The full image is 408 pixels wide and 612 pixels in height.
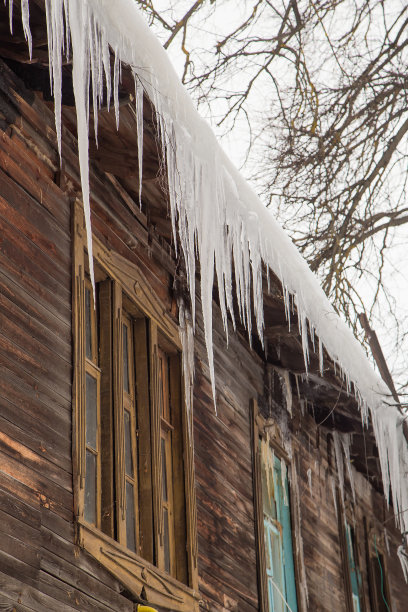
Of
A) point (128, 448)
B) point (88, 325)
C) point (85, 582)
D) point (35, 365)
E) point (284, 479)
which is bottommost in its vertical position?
point (85, 582)

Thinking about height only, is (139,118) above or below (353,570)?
above

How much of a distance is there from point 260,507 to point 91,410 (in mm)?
2565

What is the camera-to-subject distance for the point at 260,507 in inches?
273

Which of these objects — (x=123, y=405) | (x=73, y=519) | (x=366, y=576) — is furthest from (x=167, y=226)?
(x=366, y=576)

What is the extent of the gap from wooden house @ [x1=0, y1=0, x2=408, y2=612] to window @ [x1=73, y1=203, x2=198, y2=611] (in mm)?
12

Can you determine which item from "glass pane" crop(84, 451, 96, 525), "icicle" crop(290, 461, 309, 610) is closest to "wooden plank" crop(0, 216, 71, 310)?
"glass pane" crop(84, 451, 96, 525)

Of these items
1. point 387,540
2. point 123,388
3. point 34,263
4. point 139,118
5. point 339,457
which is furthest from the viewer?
point 387,540

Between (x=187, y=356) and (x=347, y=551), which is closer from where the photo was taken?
(x=187, y=356)

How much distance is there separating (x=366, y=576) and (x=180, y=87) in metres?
7.12

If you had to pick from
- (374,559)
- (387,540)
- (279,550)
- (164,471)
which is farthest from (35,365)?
(387,540)

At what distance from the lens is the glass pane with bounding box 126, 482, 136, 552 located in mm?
4898

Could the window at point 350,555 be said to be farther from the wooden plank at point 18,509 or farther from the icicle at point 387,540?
the wooden plank at point 18,509

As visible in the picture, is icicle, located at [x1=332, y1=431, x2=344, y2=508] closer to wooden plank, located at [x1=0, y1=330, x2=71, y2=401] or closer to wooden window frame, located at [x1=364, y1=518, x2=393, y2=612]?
wooden window frame, located at [x1=364, y1=518, x2=393, y2=612]

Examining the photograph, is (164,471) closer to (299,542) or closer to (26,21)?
(299,542)
